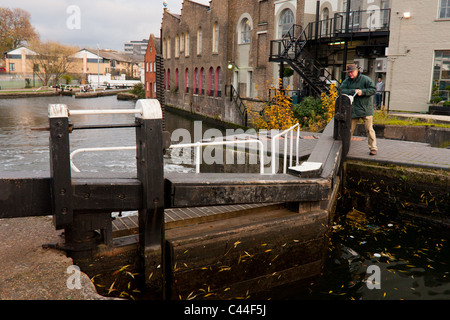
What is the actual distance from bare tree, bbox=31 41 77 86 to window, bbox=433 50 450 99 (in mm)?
63883

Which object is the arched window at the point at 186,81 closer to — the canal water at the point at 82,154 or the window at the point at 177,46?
the window at the point at 177,46

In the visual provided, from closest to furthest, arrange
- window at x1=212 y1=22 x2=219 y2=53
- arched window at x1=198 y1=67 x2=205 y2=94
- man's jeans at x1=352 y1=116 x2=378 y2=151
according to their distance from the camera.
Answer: man's jeans at x1=352 y1=116 x2=378 y2=151 → window at x1=212 y1=22 x2=219 y2=53 → arched window at x1=198 y1=67 x2=205 y2=94

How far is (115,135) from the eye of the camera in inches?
985

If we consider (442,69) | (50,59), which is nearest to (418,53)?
(442,69)

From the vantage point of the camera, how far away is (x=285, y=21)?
25.2 m

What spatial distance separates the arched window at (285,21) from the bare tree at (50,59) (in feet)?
176

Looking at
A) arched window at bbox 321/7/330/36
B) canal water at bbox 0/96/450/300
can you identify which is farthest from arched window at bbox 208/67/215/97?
canal water at bbox 0/96/450/300

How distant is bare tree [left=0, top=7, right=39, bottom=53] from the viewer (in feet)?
235

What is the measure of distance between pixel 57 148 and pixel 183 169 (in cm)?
1192

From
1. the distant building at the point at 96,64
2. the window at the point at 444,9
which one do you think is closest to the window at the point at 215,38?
the window at the point at 444,9

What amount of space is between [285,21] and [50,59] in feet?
181

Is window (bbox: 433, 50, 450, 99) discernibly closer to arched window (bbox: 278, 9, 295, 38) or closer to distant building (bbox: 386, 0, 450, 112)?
distant building (bbox: 386, 0, 450, 112)

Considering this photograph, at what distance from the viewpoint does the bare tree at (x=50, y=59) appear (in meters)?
67.7

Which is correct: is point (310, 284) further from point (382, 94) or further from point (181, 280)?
point (382, 94)
